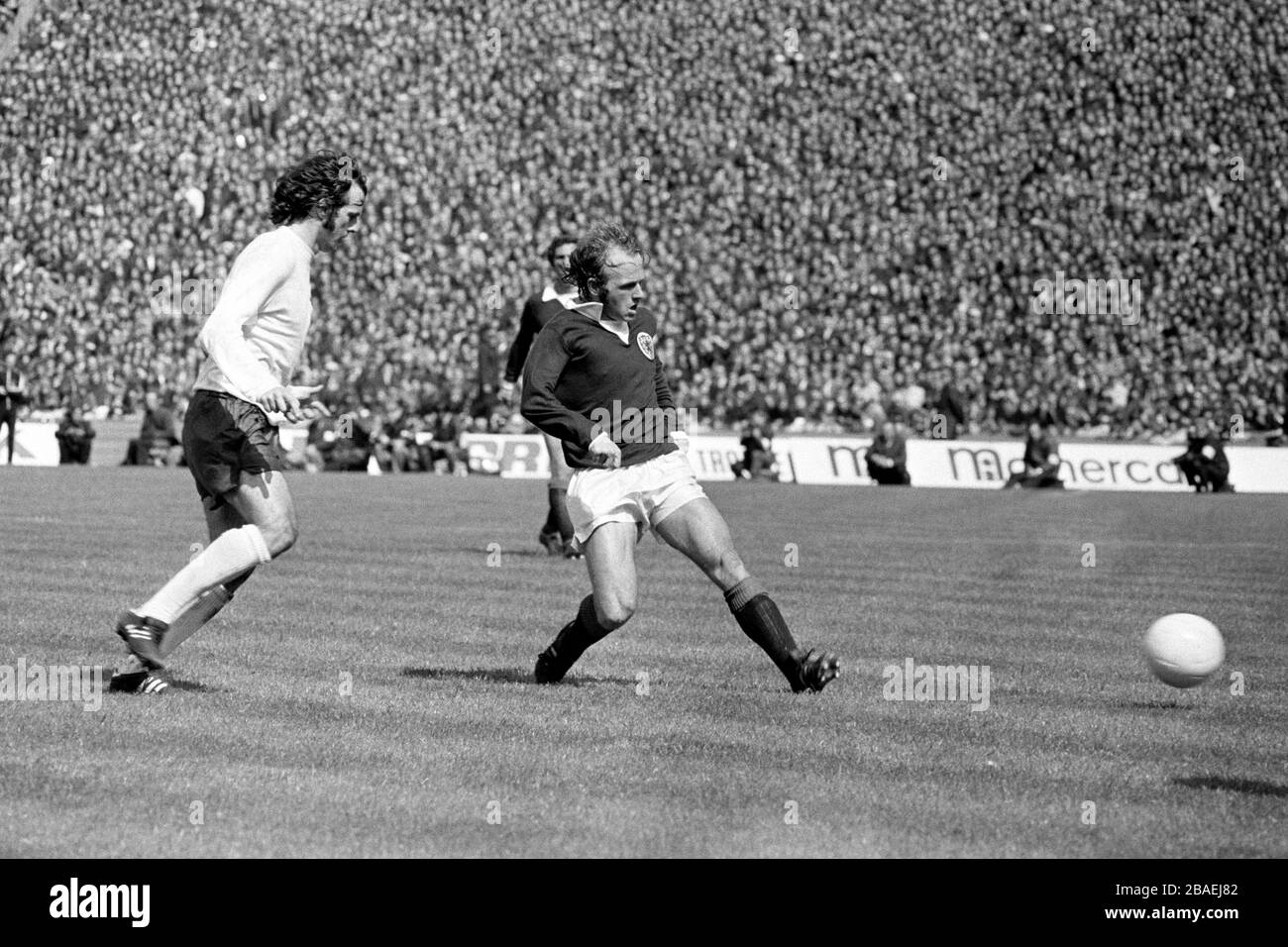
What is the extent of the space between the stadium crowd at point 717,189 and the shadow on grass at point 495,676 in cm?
2756

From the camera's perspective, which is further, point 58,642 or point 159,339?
point 159,339

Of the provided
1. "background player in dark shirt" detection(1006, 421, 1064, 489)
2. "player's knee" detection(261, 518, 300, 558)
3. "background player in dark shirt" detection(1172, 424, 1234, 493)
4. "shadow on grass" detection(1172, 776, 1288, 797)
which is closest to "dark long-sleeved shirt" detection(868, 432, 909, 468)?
"background player in dark shirt" detection(1006, 421, 1064, 489)

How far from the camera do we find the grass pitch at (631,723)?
231 inches

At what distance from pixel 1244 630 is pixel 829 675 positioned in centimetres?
478

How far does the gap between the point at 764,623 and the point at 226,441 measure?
8.03 feet

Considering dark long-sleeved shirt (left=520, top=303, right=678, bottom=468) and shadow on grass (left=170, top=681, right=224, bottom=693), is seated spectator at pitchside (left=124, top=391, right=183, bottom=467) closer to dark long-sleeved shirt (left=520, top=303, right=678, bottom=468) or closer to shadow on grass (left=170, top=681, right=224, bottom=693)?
shadow on grass (left=170, top=681, right=224, bottom=693)

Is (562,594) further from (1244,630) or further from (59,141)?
(59,141)

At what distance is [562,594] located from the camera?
13.1m

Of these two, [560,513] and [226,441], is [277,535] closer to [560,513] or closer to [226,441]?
[226,441]

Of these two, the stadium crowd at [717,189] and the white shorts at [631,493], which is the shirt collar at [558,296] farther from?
the stadium crowd at [717,189]

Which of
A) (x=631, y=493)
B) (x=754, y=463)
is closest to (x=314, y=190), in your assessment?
(x=631, y=493)

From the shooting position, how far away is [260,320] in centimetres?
810

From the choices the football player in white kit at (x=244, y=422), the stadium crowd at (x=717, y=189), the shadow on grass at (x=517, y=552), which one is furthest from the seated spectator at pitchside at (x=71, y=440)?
the football player in white kit at (x=244, y=422)
